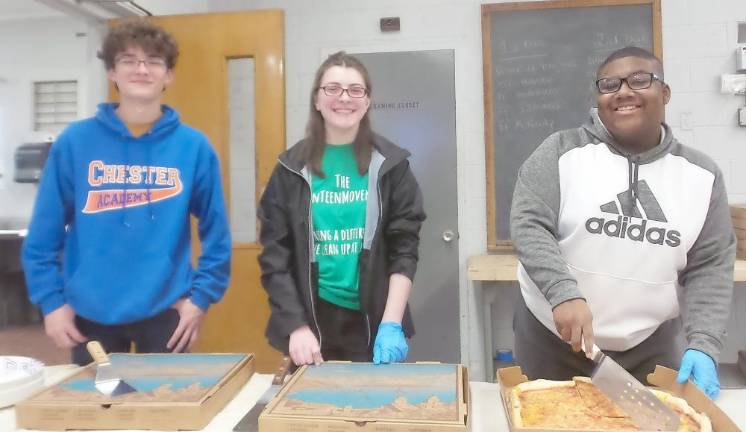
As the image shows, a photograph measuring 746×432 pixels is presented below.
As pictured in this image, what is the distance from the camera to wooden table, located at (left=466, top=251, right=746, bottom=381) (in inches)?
97.7

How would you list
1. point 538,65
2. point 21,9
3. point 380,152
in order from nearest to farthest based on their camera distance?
1. point 380,152
2. point 21,9
3. point 538,65

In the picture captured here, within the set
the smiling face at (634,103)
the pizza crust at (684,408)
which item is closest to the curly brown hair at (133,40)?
the smiling face at (634,103)

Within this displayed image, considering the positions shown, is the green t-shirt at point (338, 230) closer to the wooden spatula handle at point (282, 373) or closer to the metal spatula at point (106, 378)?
the wooden spatula handle at point (282, 373)

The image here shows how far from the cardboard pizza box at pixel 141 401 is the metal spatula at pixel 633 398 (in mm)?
741

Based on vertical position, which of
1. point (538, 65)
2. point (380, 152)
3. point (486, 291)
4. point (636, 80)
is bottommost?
point (486, 291)

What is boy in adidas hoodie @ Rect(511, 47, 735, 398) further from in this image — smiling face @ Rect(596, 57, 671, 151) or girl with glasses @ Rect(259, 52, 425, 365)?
girl with glasses @ Rect(259, 52, 425, 365)

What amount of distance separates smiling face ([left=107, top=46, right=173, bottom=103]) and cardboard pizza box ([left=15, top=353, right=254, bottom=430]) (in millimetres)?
700

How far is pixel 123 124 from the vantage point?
1.48 m

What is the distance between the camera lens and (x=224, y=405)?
3.64 feet

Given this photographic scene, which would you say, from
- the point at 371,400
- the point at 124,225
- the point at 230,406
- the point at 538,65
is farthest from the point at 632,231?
the point at 538,65

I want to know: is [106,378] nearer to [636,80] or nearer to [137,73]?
[137,73]

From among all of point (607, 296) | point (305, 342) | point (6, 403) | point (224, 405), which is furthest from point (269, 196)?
point (607, 296)

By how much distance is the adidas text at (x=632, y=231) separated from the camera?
1271 millimetres

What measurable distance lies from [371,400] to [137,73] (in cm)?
103
